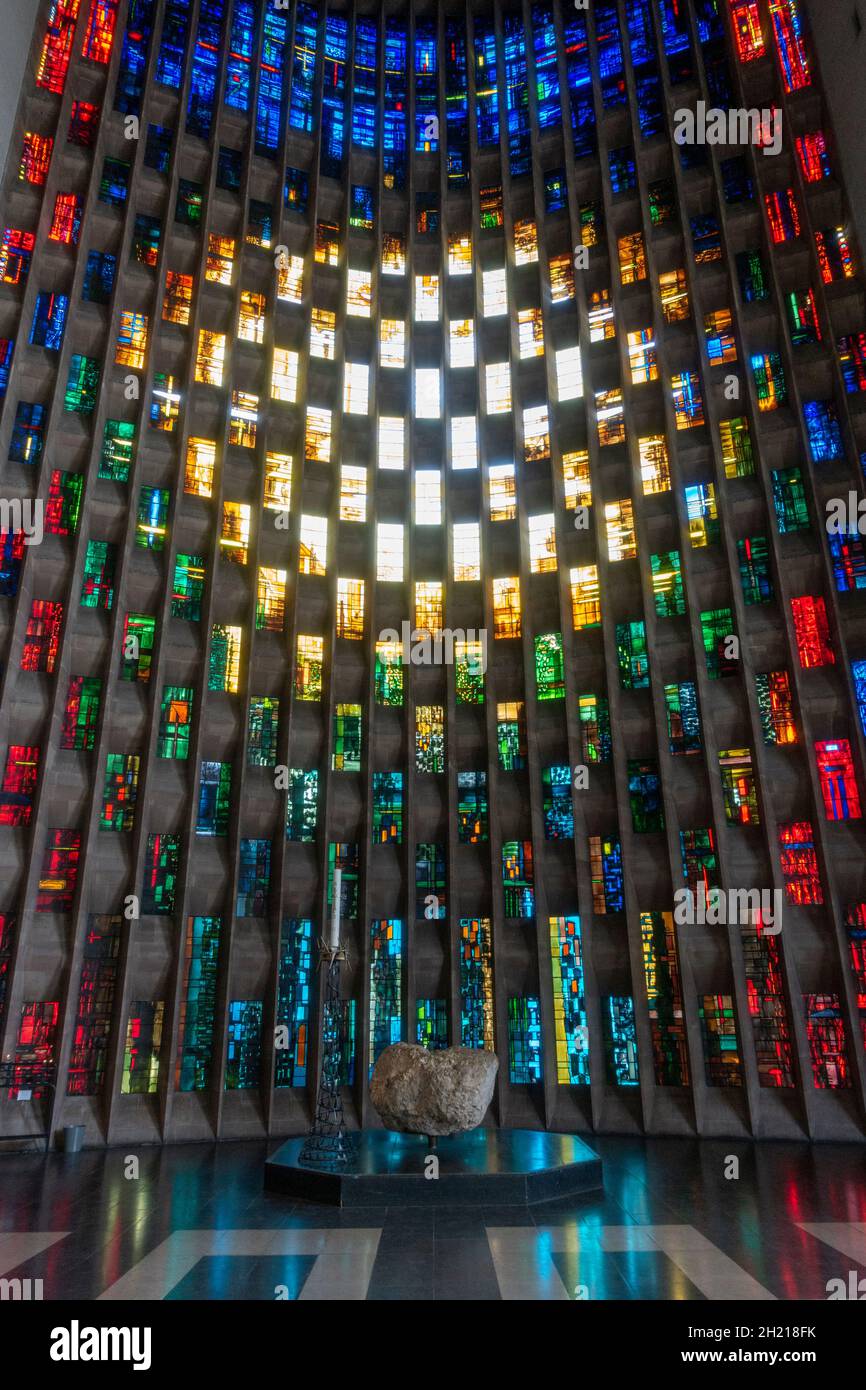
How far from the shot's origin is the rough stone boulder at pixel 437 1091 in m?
9.51

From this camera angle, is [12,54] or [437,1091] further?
[12,54]

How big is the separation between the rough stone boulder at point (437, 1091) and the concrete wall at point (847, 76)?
16.5 metres

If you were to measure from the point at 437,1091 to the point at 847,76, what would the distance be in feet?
64.2

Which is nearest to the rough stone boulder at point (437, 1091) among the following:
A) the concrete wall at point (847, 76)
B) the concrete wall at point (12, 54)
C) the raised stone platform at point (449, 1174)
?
the raised stone platform at point (449, 1174)

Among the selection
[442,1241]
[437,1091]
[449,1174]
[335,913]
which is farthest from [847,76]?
[442,1241]

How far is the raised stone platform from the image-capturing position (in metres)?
8.52

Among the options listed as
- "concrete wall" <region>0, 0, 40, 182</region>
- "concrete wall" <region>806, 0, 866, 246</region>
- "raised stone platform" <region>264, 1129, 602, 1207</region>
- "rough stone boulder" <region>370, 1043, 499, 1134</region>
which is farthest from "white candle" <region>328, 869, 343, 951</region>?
"concrete wall" <region>806, 0, 866, 246</region>

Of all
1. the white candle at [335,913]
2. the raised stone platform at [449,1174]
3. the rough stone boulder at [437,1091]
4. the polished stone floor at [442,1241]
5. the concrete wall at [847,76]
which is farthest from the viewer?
the concrete wall at [847,76]

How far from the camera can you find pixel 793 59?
18.9 metres

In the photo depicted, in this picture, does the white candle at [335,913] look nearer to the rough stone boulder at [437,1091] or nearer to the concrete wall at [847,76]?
the rough stone boulder at [437,1091]

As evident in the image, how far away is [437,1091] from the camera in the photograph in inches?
374

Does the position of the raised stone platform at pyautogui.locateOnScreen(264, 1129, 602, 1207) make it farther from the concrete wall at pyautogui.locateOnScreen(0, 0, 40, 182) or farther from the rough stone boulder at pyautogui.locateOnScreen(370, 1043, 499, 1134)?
the concrete wall at pyautogui.locateOnScreen(0, 0, 40, 182)

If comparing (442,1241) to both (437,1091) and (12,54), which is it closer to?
(437,1091)

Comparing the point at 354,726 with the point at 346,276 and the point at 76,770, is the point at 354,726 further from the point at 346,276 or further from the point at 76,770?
the point at 346,276
